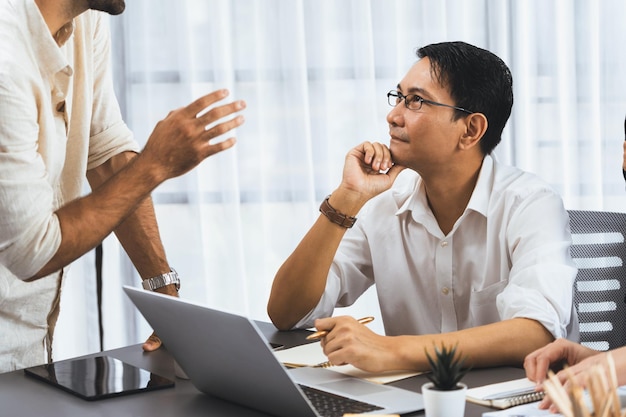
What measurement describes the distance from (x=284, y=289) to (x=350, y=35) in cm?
163

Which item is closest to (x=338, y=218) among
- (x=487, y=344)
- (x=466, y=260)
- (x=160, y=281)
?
(x=466, y=260)

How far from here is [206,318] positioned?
1.21 m

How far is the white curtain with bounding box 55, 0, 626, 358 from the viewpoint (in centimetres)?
326

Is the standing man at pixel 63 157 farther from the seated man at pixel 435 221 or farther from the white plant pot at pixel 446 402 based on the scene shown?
the white plant pot at pixel 446 402

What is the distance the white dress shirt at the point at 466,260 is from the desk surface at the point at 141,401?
10.4 inches

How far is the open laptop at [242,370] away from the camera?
116 cm

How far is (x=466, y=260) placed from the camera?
192 cm

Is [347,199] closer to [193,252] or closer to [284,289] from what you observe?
[284,289]

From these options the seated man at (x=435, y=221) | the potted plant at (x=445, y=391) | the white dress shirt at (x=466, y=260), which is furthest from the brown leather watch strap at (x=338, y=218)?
the potted plant at (x=445, y=391)

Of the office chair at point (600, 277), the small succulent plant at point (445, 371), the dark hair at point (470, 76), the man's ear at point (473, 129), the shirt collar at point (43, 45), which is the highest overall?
the shirt collar at point (43, 45)

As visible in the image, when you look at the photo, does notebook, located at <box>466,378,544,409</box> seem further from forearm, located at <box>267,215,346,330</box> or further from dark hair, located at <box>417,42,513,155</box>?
dark hair, located at <box>417,42,513,155</box>

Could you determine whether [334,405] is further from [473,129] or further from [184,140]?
[473,129]

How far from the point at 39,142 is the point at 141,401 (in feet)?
2.17

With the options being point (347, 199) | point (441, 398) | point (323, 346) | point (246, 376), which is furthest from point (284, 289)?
point (441, 398)
